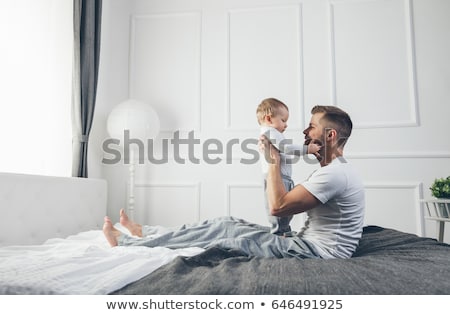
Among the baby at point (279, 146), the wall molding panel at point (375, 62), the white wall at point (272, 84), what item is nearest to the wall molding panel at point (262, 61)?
the white wall at point (272, 84)

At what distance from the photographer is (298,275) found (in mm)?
933

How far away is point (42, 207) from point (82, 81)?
1.04 m

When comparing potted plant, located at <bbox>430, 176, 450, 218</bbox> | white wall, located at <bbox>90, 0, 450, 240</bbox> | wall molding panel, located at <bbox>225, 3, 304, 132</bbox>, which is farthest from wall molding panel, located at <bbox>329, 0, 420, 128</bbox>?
potted plant, located at <bbox>430, 176, 450, 218</bbox>

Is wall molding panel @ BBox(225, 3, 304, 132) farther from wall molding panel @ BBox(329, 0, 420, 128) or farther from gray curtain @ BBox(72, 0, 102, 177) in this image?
gray curtain @ BBox(72, 0, 102, 177)

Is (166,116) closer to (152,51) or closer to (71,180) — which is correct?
(152,51)

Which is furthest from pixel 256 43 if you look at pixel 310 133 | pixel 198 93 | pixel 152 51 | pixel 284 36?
pixel 310 133

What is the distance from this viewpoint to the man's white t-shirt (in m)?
1.30

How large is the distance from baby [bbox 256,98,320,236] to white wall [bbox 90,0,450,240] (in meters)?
0.95

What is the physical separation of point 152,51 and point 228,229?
2282 millimetres

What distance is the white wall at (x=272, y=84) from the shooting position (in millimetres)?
2785

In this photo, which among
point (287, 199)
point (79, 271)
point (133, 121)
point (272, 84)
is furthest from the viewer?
point (272, 84)

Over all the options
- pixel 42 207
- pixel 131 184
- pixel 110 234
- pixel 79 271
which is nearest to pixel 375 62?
pixel 131 184

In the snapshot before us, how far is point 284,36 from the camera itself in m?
3.03

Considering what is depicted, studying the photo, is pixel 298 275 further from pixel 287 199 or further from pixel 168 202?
pixel 168 202
